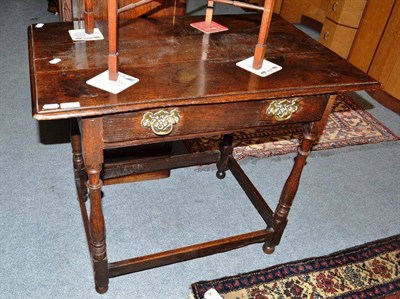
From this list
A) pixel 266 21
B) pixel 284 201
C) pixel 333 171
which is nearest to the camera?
pixel 266 21

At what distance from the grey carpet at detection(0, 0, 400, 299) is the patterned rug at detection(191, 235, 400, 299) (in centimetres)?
8

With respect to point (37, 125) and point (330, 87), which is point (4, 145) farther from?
point (330, 87)

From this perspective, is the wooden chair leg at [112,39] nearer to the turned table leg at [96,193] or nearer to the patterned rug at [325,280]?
the turned table leg at [96,193]

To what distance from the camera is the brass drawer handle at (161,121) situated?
1.52 metres

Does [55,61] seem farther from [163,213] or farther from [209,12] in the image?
[163,213]

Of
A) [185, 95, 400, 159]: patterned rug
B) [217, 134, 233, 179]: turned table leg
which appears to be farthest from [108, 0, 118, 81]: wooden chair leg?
[185, 95, 400, 159]: patterned rug

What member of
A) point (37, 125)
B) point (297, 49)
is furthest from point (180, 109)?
point (37, 125)

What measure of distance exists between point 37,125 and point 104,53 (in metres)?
1.63

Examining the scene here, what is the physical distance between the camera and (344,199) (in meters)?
2.79

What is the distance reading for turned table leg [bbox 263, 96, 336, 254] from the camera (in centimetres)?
190

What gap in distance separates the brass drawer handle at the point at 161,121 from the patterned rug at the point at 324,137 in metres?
1.46

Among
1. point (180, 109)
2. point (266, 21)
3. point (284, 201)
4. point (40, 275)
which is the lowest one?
point (40, 275)

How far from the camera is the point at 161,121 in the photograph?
5.05 feet

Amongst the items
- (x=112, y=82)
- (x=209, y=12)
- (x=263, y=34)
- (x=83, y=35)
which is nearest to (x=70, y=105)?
(x=112, y=82)
